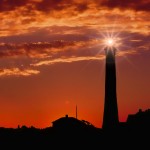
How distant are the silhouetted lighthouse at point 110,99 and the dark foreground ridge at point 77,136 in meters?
8.04

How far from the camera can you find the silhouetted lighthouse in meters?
61.4

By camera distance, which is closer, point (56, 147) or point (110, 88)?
point (56, 147)

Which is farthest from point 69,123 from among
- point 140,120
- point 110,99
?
point 110,99

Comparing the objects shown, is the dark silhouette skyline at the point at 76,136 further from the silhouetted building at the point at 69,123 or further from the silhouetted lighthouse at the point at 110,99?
the silhouetted lighthouse at the point at 110,99

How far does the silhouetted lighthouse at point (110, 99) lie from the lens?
61.4 m

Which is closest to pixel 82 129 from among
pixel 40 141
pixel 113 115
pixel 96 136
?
pixel 96 136

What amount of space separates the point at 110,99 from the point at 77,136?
15.6 meters

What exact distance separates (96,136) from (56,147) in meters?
5.61

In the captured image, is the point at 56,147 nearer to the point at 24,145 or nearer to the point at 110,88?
the point at 24,145

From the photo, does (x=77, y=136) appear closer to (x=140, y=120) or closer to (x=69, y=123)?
(x=69, y=123)

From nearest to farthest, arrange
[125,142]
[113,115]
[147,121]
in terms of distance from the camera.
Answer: [125,142], [147,121], [113,115]

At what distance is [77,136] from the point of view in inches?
1906

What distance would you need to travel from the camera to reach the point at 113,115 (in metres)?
61.9

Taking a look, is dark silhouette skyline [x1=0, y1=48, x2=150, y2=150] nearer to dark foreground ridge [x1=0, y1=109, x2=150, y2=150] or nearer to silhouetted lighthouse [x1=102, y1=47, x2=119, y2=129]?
dark foreground ridge [x1=0, y1=109, x2=150, y2=150]
